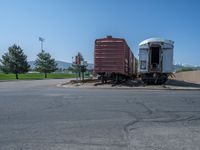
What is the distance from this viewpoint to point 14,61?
70250 millimetres

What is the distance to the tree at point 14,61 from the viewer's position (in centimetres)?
7018

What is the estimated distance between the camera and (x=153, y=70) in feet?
84.1

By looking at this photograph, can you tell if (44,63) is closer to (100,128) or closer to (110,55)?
(110,55)

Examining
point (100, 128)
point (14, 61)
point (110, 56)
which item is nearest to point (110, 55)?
point (110, 56)

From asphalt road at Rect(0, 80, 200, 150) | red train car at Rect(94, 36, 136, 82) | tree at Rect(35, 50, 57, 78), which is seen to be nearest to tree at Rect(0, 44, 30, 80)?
tree at Rect(35, 50, 57, 78)

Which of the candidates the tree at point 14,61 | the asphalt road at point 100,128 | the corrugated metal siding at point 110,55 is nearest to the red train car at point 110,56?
the corrugated metal siding at point 110,55

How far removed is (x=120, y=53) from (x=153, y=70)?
113 inches

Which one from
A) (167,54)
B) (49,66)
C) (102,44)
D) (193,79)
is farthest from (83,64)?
(49,66)

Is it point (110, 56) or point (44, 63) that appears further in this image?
point (44, 63)

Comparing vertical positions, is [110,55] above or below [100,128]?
above

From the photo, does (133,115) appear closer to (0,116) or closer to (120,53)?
(0,116)

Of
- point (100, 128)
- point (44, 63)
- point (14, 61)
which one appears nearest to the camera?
point (100, 128)

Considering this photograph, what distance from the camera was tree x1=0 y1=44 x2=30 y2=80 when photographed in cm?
7018

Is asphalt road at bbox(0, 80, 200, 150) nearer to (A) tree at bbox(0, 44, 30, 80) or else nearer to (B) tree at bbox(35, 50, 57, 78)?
(A) tree at bbox(0, 44, 30, 80)
